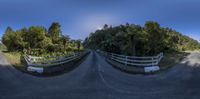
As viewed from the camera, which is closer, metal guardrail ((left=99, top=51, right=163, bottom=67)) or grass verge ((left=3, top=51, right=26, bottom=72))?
grass verge ((left=3, top=51, right=26, bottom=72))

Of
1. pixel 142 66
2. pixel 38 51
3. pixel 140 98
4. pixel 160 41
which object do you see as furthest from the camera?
pixel 160 41

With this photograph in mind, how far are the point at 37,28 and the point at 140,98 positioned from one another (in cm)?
2804

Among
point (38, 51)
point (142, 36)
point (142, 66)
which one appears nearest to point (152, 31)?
point (142, 36)

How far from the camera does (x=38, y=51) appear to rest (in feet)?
106

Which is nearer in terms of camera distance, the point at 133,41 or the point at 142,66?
the point at 142,66

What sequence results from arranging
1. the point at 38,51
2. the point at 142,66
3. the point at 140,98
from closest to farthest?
1. the point at 140,98
2. the point at 142,66
3. the point at 38,51

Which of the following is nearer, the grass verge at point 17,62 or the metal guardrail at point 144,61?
the grass verge at point 17,62

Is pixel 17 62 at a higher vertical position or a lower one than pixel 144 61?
lower

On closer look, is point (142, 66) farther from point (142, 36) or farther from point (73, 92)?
A: point (73, 92)

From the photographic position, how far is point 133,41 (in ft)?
111

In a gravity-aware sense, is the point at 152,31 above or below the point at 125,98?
above

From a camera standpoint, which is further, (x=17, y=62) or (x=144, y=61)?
(x=17, y=62)

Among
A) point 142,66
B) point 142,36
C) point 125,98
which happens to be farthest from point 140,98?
point 142,36

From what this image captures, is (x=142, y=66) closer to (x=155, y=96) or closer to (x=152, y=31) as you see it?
(x=152, y=31)
